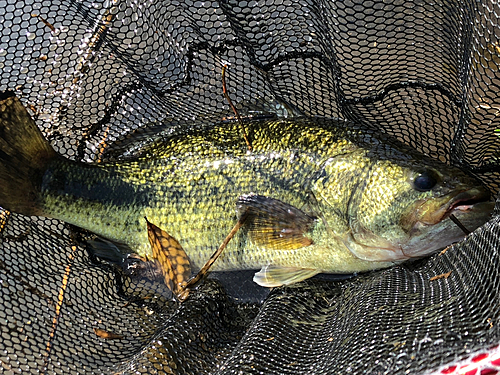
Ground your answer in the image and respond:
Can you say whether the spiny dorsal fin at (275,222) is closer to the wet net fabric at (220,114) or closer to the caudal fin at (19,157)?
the wet net fabric at (220,114)

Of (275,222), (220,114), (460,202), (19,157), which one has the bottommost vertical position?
(275,222)

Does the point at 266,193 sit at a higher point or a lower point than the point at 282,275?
higher

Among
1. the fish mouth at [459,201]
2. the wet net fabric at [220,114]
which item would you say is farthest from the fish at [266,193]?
the wet net fabric at [220,114]

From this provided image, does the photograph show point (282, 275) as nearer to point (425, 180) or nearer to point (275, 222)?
point (275, 222)

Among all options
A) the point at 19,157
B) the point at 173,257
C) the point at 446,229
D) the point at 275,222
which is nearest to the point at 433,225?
the point at 446,229

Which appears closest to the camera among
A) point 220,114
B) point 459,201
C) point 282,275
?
point 459,201

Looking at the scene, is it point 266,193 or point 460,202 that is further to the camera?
point 266,193

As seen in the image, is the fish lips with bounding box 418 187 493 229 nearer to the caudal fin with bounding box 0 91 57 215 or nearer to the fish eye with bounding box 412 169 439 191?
the fish eye with bounding box 412 169 439 191

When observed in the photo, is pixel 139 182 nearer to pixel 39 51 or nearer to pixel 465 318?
pixel 39 51
